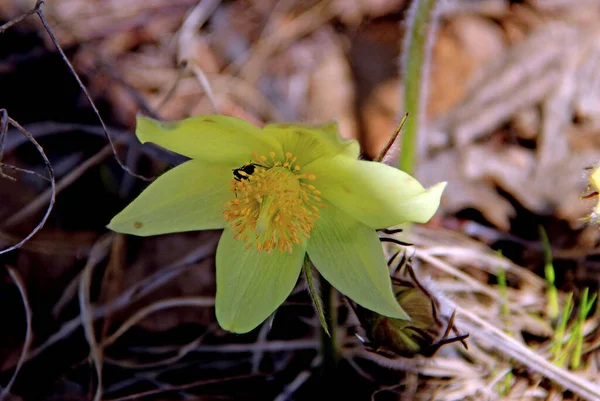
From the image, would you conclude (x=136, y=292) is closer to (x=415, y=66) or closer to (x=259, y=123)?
(x=259, y=123)

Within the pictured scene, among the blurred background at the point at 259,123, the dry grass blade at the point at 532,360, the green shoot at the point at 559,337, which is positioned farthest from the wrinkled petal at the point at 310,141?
the green shoot at the point at 559,337

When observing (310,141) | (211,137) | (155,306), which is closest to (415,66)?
(310,141)

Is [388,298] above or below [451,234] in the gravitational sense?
above

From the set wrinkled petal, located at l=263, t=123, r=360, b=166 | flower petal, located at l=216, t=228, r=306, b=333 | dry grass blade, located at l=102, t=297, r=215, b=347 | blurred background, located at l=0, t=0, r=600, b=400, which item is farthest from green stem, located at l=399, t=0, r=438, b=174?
dry grass blade, located at l=102, t=297, r=215, b=347

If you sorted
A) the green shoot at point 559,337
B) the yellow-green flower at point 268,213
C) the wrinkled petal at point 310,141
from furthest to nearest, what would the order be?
1. the green shoot at point 559,337
2. the yellow-green flower at point 268,213
3. the wrinkled petal at point 310,141

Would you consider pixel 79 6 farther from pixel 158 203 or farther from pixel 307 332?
pixel 307 332

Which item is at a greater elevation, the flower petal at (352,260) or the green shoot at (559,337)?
the flower petal at (352,260)

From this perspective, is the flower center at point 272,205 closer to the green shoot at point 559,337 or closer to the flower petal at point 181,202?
the flower petal at point 181,202

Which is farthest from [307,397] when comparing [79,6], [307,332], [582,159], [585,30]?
[79,6]
